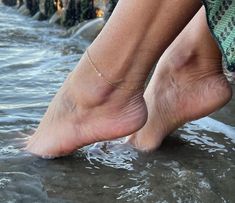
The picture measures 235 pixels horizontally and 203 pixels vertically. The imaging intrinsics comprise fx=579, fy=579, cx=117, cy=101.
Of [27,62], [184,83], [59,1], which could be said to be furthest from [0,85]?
[59,1]

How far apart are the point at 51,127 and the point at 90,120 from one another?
177 millimetres

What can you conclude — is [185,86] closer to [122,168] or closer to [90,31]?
[122,168]

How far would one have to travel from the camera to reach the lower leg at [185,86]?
6.50ft

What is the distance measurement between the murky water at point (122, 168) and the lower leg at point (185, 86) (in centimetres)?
9

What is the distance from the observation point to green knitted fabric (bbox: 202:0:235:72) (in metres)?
1.57

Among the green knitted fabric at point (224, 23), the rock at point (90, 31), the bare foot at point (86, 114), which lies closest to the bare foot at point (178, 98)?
the bare foot at point (86, 114)

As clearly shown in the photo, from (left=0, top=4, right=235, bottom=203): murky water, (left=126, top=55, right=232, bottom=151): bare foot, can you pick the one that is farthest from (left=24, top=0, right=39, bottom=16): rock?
(left=126, top=55, right=232, bottom=151): bare foot

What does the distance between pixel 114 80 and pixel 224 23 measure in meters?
0.39

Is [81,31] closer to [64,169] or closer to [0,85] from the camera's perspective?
[0,85]

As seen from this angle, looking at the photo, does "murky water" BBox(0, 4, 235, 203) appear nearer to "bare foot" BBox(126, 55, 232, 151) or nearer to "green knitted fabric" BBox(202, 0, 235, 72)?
"bare foot" BBox(126, 55, 232, 151)

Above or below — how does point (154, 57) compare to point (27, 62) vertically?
above

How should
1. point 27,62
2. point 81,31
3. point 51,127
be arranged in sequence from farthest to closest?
point 81,31, point 27,62, point 51,127

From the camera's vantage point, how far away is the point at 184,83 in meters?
2.04

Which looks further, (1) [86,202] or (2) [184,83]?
(2) [184,83]
